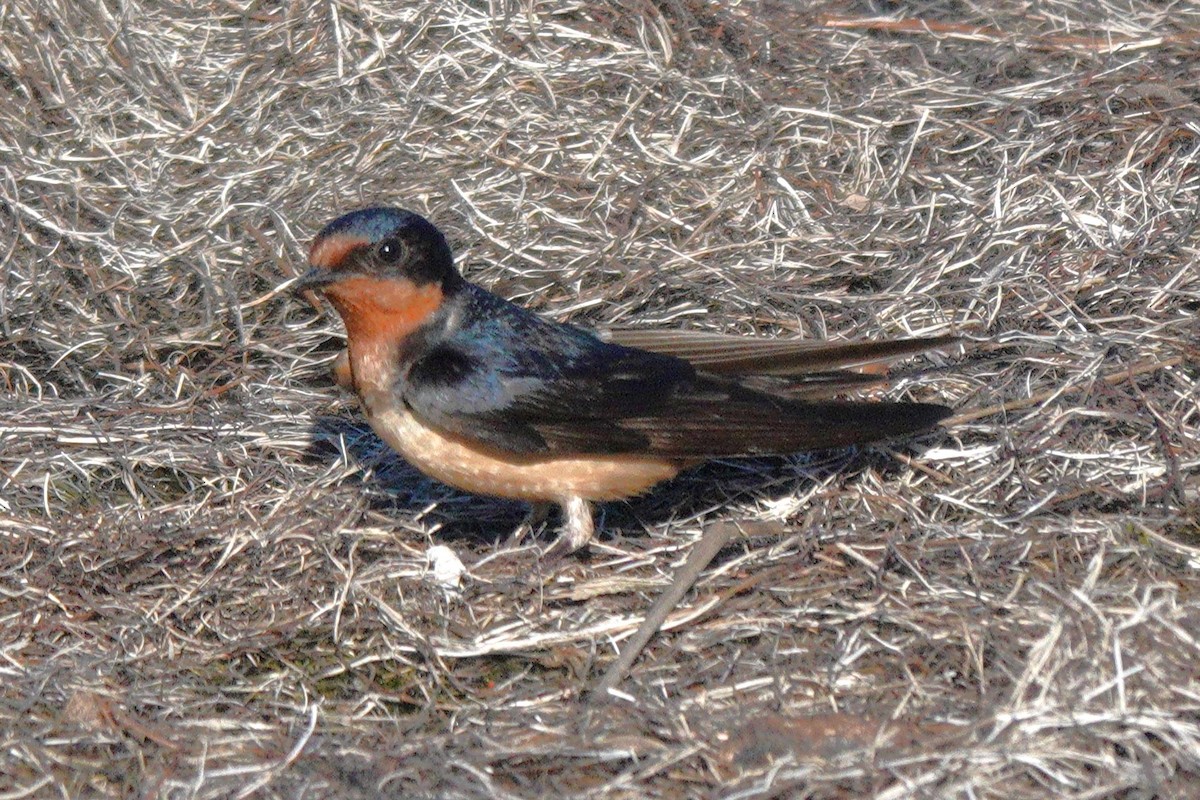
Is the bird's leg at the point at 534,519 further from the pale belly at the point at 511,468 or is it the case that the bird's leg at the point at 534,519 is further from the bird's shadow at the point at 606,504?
the pale belly at the point at 511,468

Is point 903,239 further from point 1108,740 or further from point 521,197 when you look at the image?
point 1108,740

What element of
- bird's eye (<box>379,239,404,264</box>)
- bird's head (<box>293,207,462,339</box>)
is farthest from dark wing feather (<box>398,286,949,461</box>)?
bird's eye (<box>379,239,404,264</box>)

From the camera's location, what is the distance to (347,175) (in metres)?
5.54

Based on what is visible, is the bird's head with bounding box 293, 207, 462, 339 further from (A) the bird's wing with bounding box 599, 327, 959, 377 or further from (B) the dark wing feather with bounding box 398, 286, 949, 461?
(A) the bird's wing with bounding box 599, 327, 959, 377

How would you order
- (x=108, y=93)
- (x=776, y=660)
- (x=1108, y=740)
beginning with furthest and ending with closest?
(x=108, y=93) < (x=776, y=660) < (x=1108, y=740)

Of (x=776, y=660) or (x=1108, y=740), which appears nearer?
(x=1108, y=740)

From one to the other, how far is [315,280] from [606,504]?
3.69ft

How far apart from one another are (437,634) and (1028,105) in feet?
10.5

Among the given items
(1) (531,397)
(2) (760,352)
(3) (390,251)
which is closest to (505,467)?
(1) (531,397)

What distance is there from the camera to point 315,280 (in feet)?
13.3

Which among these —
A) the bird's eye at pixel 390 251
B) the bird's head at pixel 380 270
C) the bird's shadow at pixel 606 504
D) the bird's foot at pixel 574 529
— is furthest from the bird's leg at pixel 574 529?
the bird's eye at pixel 390 251

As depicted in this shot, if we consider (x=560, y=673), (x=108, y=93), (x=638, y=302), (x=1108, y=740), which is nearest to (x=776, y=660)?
(x=560, y=673)

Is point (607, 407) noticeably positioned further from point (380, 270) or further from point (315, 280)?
point (315, 280)

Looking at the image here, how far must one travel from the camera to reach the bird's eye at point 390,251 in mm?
4098
